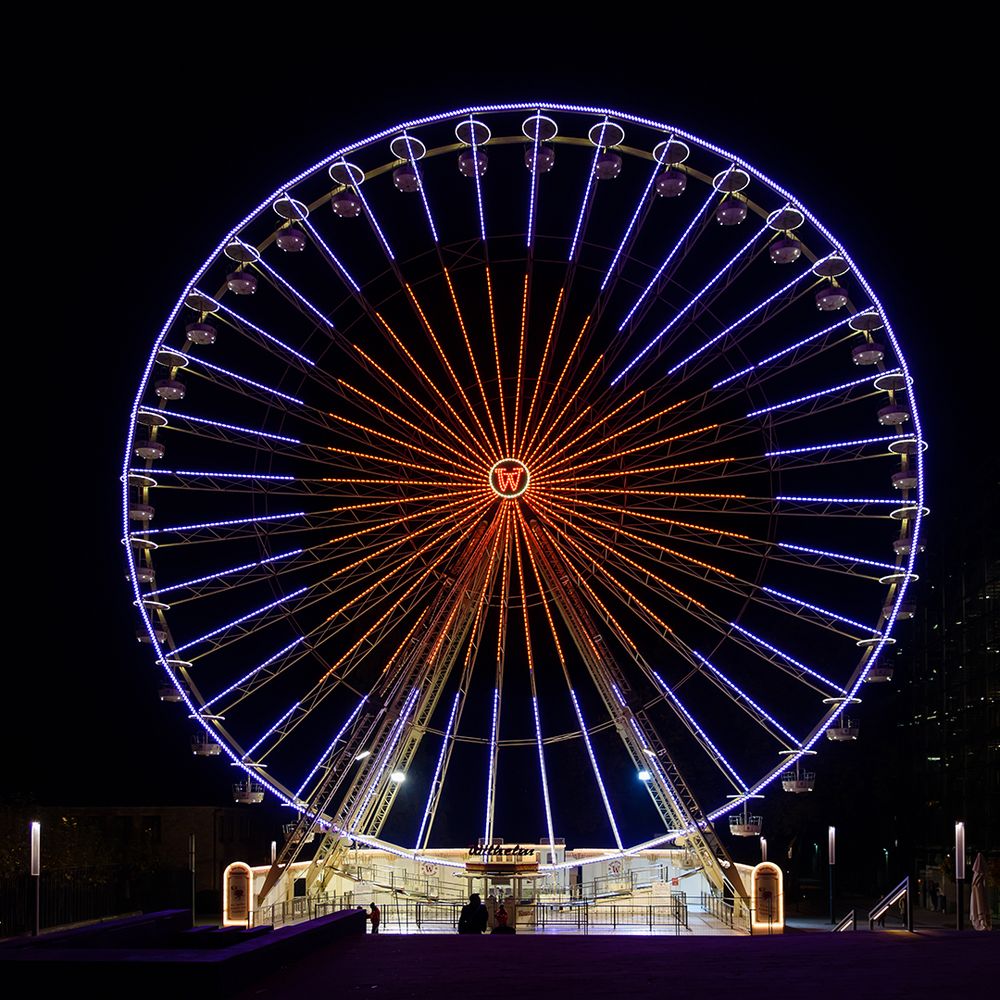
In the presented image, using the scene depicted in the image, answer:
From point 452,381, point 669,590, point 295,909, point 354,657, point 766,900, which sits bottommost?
point 295,909

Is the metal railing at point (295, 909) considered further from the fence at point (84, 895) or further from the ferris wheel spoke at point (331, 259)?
the ferris wheel spoke at point (331, 259)

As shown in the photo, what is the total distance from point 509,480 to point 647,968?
1628 centimetres

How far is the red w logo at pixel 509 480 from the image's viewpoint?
28703 mm

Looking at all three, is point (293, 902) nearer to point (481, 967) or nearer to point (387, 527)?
point (387, 527)

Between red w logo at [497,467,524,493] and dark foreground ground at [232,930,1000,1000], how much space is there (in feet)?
42.9

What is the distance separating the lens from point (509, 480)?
94.2ft

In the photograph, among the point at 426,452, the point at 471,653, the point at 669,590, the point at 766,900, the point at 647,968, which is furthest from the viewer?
the point at 766,900

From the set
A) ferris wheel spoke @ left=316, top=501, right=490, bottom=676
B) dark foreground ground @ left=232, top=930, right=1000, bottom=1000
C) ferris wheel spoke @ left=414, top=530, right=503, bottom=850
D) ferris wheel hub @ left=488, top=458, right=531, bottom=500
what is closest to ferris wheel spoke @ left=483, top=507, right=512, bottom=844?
ferris wheel spoke @ left=414, top=530, right=503, bottom=850

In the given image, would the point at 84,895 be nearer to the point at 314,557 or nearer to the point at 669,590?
the point at 314,557

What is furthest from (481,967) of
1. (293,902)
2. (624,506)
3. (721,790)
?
(721,790)

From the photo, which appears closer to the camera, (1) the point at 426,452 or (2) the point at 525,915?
(1) the point at 426,452

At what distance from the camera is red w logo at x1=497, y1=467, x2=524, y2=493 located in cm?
2870

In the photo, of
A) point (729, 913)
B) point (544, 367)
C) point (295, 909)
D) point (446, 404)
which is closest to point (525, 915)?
point (729, 913)

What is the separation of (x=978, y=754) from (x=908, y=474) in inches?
919
